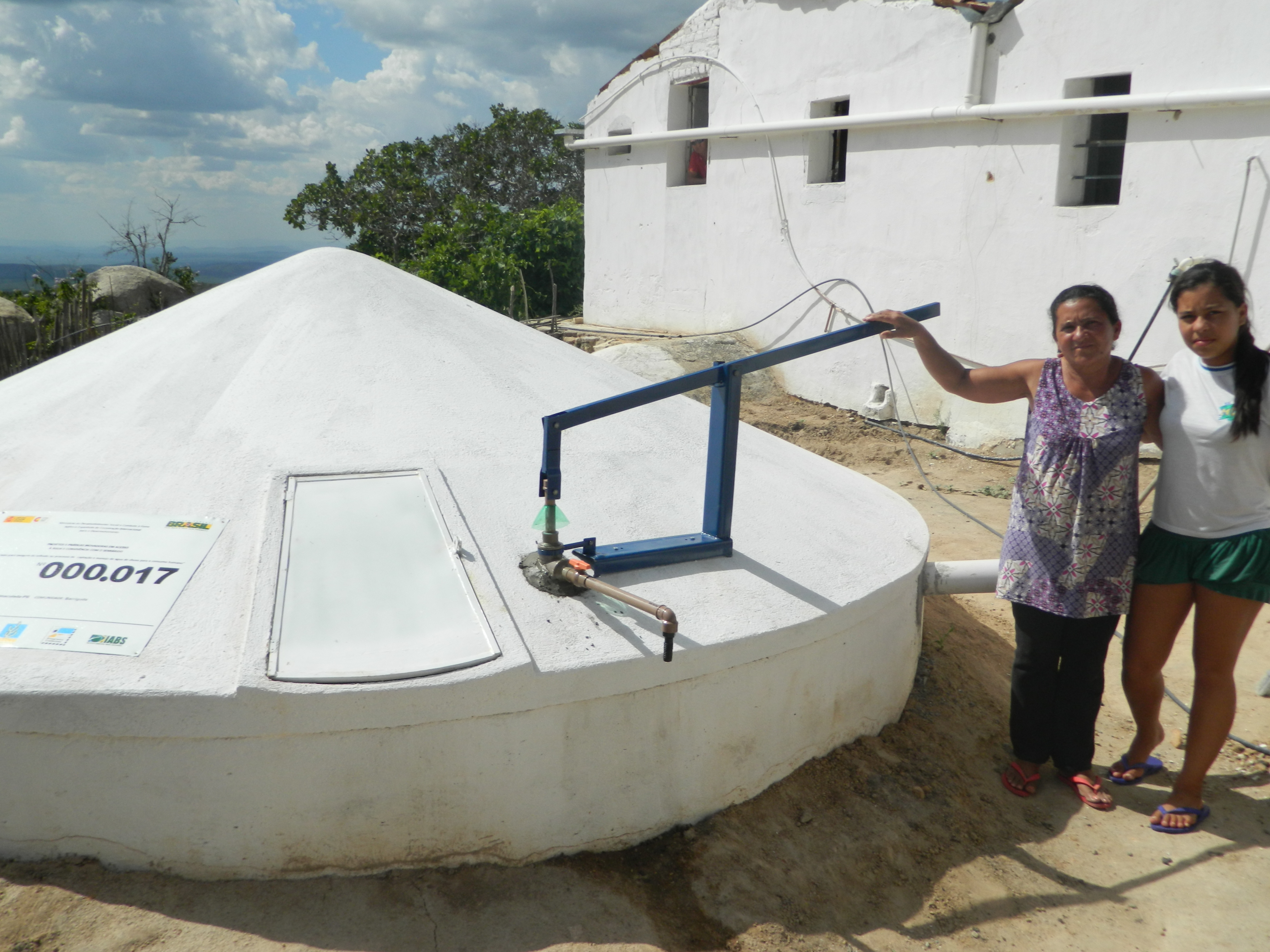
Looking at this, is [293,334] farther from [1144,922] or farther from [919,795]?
[1144,922]

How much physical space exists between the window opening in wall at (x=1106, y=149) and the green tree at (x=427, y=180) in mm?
15694

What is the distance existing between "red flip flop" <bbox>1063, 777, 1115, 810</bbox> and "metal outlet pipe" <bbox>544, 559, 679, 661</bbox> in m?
1.57

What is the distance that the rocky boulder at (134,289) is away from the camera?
12.3 metres

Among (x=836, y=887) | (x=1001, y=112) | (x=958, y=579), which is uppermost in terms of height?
(x=1001, y=112)

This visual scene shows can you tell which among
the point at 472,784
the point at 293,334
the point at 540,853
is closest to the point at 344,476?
the point at 293,334

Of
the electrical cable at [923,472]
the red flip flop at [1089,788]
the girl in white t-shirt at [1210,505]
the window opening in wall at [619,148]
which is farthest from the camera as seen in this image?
the window opening in wall at [619,148]

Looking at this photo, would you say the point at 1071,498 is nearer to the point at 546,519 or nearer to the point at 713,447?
the point at 713,447

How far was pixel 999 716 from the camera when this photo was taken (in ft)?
11.8

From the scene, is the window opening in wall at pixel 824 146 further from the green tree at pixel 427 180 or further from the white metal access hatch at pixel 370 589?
the green tree at pixel 427 180

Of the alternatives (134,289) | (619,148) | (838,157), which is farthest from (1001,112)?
(134,289)

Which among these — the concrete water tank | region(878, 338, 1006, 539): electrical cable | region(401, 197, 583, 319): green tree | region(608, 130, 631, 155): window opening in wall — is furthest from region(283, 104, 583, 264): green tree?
the concrete water tank

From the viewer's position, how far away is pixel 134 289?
41.3 feet

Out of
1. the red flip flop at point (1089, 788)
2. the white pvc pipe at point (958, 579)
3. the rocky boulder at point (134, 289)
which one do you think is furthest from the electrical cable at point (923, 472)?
the rocky boulder at point (134, 289)

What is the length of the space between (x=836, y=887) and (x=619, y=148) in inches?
433
